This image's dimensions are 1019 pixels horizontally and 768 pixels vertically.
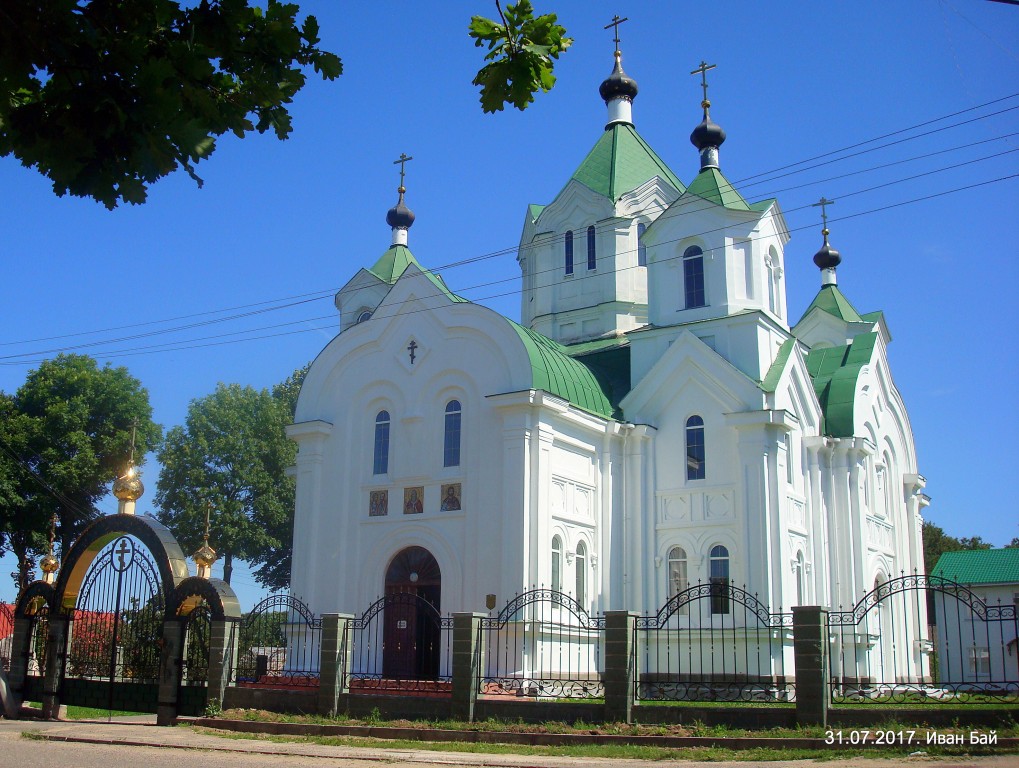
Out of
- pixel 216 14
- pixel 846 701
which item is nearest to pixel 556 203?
pixel 846 701

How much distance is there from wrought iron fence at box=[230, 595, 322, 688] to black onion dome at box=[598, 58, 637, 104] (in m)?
17.5

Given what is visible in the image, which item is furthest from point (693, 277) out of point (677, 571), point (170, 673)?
point (170, 673)

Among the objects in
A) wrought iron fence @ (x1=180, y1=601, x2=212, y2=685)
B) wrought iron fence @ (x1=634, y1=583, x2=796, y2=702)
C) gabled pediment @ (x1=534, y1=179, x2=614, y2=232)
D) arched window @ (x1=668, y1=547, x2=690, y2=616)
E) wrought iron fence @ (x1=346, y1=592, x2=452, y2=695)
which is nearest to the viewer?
wrought iron fence @ (x1=180, y1=601, x2=212, y2=685)

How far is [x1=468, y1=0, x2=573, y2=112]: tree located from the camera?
5215 millimetres

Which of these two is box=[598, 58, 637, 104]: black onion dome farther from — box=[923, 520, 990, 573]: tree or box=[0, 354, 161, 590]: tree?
box=[923, 520, 990, 573]: tree

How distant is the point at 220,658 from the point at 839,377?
653 inches

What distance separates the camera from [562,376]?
21.8 m

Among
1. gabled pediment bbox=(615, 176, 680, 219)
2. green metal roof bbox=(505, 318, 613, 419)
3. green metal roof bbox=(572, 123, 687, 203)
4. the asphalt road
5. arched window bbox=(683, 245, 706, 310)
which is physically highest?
green metal roof bbox=(572, 123, 687, 203)

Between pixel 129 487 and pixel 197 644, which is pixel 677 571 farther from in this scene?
pixel 129 487

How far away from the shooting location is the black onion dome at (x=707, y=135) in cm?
2505

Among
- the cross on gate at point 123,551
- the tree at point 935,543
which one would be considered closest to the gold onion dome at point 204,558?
the cross on gate at point 123,551

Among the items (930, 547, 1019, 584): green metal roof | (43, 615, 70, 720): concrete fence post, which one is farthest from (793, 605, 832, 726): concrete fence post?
(930, 547, 1019, 584): green metal roof

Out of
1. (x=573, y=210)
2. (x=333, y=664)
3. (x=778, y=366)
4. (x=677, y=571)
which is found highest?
(x=573, y=210)

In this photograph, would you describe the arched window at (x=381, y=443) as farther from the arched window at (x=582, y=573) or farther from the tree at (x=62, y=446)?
the tree at (x=62, y=446)
